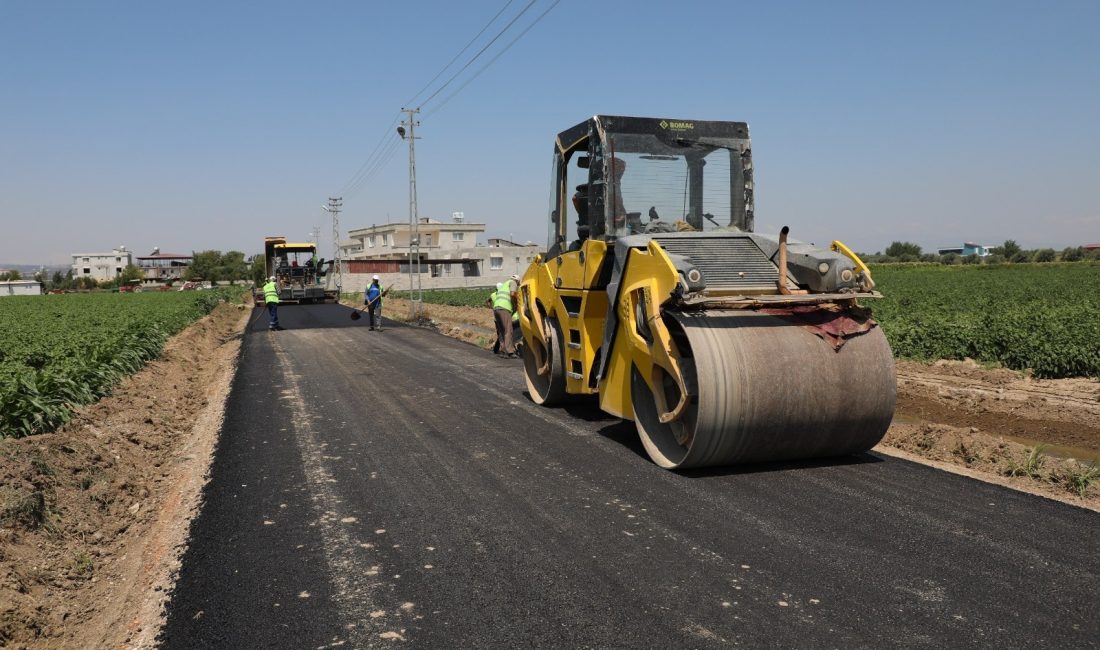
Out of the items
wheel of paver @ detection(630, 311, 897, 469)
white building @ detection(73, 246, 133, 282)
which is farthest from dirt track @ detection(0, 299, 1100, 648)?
white building @ detection(73, 246, 133, 282)

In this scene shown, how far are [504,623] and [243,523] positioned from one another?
2538 millimetres

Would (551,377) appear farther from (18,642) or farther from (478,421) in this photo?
(18,642)

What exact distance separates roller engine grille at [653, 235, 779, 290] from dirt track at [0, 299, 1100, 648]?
6.86 feet

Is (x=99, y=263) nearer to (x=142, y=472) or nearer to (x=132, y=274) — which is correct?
(x=132, y=274)

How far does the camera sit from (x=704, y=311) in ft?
20.8

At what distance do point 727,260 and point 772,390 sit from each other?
1438 mm

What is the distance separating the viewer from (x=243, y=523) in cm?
546

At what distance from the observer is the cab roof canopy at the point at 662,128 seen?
26.1 ft

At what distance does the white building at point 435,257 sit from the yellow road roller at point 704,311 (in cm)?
3688

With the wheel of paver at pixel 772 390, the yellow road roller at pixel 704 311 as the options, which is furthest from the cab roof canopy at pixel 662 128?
the wheel of paver at pixel 772 390

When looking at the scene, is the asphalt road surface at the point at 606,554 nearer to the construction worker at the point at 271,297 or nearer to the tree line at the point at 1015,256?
the construction worker at the point at 271,297

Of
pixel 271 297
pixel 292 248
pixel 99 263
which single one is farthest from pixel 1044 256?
pixel 99 263

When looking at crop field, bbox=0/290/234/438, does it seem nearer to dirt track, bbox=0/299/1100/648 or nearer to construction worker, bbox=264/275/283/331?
dirt track, bbox=0/299/1100/648

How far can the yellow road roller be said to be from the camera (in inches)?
240
